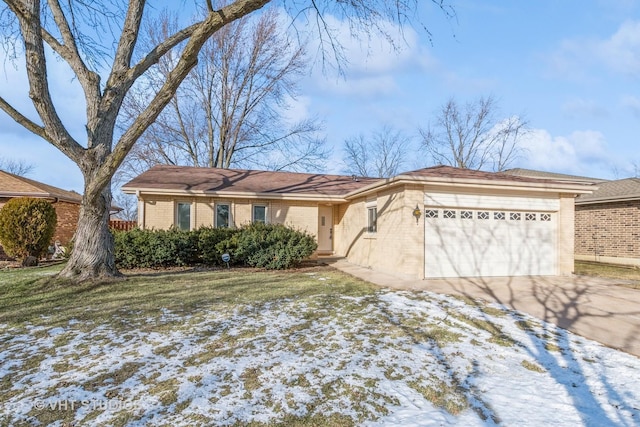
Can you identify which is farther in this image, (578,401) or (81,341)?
(81,341)

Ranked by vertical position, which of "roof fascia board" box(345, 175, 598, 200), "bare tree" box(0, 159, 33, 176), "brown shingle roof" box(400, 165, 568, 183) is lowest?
"roof fascia board" box(345, 175, 598, 200)

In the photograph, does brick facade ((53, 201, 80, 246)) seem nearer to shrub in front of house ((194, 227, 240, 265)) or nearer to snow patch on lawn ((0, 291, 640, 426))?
shrub in front of house ((194, 227, 240, 265))

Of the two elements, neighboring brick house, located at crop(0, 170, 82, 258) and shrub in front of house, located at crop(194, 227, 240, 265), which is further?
neighboring brick house, located at crop(0, 170, 82, 258)

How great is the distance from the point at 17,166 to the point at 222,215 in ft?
137

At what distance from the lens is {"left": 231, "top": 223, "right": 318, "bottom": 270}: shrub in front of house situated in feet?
35.1

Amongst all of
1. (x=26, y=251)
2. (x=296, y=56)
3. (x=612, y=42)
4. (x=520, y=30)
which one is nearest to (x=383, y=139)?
(x=296, y=56)

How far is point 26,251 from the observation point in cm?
1163

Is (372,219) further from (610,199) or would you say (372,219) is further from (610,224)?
(610,224)

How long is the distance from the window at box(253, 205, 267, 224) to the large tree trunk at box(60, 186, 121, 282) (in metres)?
6.15

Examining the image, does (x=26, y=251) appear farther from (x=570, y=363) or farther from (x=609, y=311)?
(x=609, y=311)

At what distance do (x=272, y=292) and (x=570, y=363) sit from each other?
197 inches

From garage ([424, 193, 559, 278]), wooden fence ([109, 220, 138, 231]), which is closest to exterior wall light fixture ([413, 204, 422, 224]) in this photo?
garage ([424, 193, 559, 278])

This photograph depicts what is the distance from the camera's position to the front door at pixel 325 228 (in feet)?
50.8

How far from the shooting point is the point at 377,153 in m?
33.8
